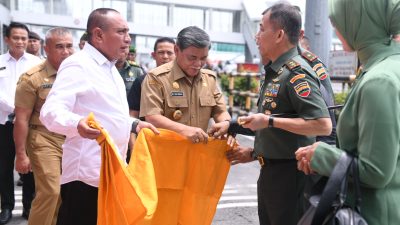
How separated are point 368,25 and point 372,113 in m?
0.35

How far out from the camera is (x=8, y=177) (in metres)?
5.05

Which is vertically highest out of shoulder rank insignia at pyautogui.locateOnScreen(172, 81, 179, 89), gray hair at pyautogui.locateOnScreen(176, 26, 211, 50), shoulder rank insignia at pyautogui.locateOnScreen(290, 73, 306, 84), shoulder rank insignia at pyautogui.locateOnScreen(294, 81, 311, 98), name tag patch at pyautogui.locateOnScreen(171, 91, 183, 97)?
gray hair at pyautogui.locateOnScreen(176, 26, 211, 50)

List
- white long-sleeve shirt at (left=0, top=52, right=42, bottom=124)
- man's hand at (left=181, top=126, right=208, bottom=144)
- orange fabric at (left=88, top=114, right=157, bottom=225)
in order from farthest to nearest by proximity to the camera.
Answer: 1. white long-sleeve shirt at (left=0, top=52, right=42, bottom=124)
2. man's hand at (left=181, top=126, right=208, bottom=144)
3. orange fabric at (left=88, top=114, right=157, bottom=225)

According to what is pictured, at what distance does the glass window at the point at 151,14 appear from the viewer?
38812 millimetres

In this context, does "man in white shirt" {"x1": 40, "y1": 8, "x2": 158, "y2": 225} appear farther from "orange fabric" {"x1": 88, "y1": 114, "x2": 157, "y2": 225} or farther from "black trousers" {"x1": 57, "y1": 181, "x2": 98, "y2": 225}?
"orange fabric" {"x1": 88, "y1": 114, "x2": 157, "y2": 225}

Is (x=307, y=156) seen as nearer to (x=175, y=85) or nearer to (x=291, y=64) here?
(x=291, y=64)

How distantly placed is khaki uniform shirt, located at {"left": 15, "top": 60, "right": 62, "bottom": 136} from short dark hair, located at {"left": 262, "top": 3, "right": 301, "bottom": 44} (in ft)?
7.28

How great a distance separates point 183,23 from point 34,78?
3684 centimetres

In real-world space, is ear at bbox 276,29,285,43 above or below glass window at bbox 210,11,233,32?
below

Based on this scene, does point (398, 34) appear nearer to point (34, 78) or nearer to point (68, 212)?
point (68, 212)

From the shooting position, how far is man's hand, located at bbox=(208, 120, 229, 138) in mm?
3094

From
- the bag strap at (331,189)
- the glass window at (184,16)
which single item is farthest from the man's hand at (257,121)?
the glass window at (184,16)

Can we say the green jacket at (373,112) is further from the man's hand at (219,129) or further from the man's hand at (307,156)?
the man's hand at (219,129)

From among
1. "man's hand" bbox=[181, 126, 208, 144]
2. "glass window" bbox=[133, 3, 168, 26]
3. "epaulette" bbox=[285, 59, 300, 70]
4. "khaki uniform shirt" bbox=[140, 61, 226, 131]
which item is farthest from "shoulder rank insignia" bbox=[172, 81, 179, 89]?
"glass window" bbox=[133, 3, 168, 26]
